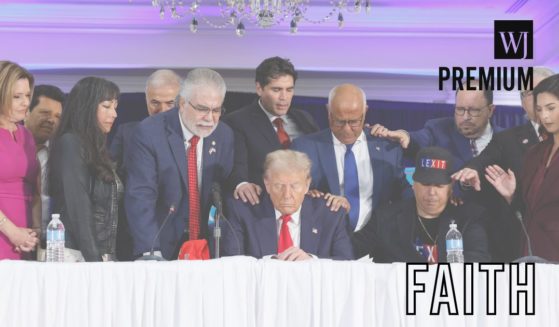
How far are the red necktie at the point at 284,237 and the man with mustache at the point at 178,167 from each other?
0.51m

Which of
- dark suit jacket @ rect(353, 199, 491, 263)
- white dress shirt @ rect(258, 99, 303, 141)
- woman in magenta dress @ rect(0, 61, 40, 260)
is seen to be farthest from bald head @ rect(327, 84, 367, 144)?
woman in magenta dress @ rect(0, 61, 40, 260)

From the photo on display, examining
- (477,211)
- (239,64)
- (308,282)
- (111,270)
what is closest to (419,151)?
(477,211)

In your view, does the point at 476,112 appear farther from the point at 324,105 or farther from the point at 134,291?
the point at 134,291

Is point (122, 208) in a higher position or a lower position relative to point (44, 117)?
lower

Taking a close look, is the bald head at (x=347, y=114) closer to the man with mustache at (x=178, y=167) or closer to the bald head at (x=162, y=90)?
the man with mustache at (x=178, y=167)

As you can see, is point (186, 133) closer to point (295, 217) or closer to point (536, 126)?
point (295, 217)

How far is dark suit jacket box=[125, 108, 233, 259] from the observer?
18.1ft

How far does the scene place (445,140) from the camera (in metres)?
6.14

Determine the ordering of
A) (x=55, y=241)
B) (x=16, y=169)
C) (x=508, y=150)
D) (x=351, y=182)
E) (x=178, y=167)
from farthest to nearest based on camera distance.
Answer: (x=508, y=150) → (x=351, y=182) → (x=178, y=167) → (x=16, y=169) → (x=55, y=241)

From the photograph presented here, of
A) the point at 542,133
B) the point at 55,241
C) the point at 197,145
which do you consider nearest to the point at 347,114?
the point at 197,145

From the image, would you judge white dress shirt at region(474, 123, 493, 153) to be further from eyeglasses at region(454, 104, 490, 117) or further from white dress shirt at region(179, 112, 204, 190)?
white dress shirt at region(179, 112, 204, 190)

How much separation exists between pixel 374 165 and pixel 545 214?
960mm

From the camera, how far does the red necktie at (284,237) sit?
522 cm

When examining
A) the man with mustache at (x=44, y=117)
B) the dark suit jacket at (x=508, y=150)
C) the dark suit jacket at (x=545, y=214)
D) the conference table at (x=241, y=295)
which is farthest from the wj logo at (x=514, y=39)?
the conference table at (x=241, y=295)
